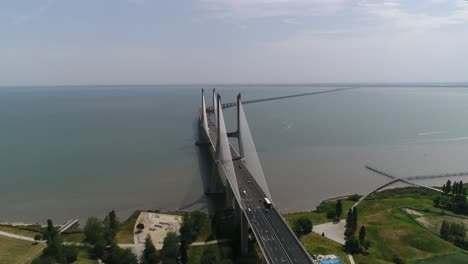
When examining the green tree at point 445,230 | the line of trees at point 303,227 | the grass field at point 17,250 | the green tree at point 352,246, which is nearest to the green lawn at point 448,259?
the green tree at point 445,230

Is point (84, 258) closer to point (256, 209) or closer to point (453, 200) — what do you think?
point (256, 209)

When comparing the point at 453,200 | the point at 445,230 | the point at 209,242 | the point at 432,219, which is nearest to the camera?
the point at 209,242

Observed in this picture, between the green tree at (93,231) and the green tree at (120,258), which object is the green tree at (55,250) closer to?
the green tree at (93,231)

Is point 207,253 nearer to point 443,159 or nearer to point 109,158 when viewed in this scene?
point 109,158

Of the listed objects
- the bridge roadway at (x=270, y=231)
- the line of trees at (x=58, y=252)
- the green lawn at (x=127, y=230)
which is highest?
the bridge roadway at (x=270, y=231)

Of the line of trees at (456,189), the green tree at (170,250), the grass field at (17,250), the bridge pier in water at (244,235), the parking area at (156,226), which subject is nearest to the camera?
the green tree at (170,250)

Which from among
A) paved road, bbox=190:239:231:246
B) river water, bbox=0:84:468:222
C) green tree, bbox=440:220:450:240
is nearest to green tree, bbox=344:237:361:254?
green tree, bbox=440:220:450:240

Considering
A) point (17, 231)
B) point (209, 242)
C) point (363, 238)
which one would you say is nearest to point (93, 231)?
point (17, 231)
